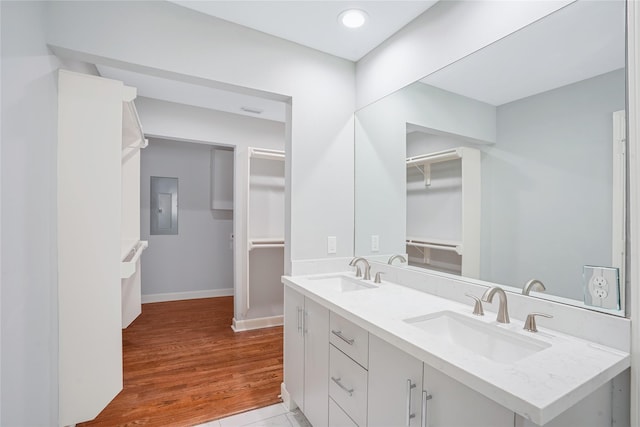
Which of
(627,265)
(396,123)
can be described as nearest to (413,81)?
(396,123)

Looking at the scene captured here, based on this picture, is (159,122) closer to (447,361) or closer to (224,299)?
(224,299)

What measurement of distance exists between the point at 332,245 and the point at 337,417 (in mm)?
1054

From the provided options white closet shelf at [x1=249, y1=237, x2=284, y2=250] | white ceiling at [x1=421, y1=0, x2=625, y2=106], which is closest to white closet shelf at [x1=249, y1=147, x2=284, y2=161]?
white closet shelf at [x1=249, y1=237, x2=284, y2=250]

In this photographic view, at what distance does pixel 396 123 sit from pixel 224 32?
1215 mm

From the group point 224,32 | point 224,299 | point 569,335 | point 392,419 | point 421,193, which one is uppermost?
point 224,32

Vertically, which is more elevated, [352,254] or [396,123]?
[396,123]

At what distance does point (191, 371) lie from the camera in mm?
2436

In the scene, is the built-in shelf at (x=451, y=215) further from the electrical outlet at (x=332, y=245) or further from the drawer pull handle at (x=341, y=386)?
the drawer pull handle at (x=341, y=386)

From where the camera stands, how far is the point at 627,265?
37.5 inches

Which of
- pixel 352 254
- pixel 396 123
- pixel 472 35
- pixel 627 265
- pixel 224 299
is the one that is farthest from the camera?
pixel 224 299

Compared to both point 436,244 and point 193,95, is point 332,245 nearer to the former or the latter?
point 436,244

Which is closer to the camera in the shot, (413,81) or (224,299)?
(413,81)

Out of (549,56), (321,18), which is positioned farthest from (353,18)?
(549,56)

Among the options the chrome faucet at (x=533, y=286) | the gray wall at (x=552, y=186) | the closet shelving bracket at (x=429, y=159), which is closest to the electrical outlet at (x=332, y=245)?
the closet shelving bracket at (x=429, y=159)
